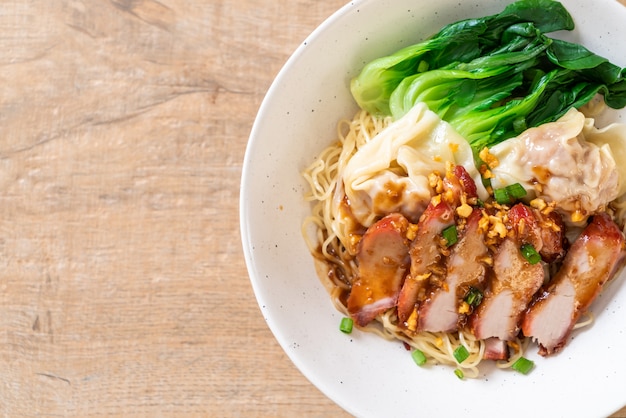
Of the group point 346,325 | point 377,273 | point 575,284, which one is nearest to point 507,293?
point 575,284

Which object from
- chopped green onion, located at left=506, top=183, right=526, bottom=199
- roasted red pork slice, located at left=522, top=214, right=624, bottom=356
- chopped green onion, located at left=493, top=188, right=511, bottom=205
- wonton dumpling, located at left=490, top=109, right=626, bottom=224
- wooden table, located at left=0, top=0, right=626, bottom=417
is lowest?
wooden table, located at left=0, top=0, right=626, bottom=417

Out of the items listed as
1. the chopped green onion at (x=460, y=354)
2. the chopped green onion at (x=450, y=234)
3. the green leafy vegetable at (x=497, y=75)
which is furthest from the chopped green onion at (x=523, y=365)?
the green leafy vegetable at (x=497, y=75)

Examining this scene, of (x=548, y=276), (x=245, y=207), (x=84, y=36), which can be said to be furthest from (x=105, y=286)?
(x=548, y=276)

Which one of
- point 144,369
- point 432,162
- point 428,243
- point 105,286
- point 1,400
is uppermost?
point 432,162

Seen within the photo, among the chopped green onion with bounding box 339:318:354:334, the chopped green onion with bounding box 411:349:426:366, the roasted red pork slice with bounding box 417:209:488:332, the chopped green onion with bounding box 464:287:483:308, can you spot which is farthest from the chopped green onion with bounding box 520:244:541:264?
the chopped green onion with bounding box 339:318:354:334

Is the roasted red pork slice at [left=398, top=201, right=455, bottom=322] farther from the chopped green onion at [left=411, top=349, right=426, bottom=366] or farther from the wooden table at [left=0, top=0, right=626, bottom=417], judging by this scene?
the wooden table at [left=0, top=0, right=626, bottom=417]

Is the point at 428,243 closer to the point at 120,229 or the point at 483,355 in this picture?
the point at 483,355
